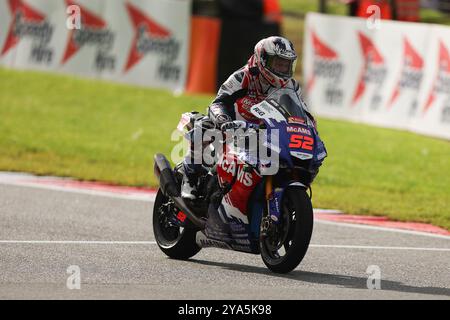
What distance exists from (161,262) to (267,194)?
133cm

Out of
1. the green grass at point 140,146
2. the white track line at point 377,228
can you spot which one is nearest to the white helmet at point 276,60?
the white track line at point 377,228

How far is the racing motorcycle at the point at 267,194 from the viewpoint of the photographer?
8.65 m

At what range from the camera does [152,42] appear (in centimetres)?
2294

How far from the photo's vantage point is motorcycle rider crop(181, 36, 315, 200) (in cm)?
912

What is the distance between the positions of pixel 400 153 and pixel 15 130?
630cm

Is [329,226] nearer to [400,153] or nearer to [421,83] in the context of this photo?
[400,153]

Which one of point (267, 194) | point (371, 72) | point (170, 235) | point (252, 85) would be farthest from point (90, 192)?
point (371, 72)

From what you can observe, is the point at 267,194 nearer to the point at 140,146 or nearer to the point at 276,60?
the point at 276,60

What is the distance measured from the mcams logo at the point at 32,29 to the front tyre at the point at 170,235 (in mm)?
13568

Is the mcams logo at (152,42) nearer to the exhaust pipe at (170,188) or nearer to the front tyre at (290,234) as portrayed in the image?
the exhaust pipe at (170,188)

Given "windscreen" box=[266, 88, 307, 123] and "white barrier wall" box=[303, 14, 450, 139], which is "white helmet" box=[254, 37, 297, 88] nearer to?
"windscreen" box=[266, 88, 307, 123]

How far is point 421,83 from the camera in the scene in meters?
20.0
